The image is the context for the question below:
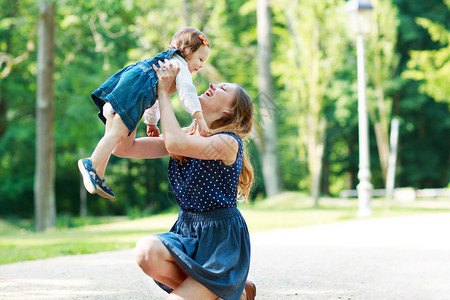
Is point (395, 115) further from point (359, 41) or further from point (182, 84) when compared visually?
point (182, 84)

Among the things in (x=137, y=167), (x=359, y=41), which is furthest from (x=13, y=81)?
(x=359, y=41)

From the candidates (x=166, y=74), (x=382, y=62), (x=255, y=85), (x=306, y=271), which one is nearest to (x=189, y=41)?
(x=166, y=74)

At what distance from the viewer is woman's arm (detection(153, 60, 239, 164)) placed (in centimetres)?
299

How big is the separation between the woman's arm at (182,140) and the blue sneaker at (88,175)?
0.52 metres

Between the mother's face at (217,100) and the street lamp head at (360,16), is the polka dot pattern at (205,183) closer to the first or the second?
the mother's face at (217,100)

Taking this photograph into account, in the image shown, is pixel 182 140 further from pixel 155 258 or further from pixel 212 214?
pixel 155 258

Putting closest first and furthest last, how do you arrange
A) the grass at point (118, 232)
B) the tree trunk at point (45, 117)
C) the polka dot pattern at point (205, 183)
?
the polka dot pattern at point (205, 183)
the grass at point (118, 232)
the tree trunk at point (45, 117)

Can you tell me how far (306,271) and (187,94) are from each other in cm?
267

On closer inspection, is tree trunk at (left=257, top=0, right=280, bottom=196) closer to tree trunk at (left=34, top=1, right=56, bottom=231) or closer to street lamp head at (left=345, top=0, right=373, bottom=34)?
street lamp head at (left=345, top=0, right=373, bottom=34)

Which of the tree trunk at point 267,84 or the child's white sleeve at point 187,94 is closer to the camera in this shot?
the child's white sleeve at point 187,94

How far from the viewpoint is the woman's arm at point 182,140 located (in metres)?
2.99

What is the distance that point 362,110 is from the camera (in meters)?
11.9

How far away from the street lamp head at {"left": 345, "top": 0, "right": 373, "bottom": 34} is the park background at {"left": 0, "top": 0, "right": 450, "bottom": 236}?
260 cm

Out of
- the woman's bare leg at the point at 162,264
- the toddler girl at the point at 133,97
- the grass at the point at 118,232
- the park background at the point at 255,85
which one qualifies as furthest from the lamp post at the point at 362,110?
the woman's bare leg at the point at 162,264
